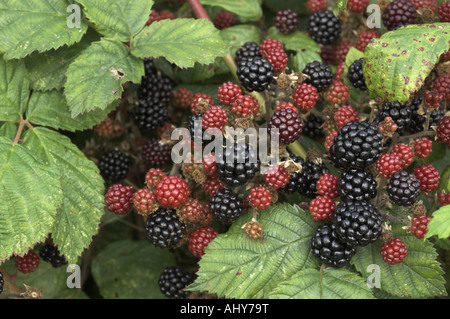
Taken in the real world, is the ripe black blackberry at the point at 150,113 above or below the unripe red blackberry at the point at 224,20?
below

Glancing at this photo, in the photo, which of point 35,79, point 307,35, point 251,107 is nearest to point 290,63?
point 307,35

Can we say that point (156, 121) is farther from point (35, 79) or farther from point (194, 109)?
point (35, 79)

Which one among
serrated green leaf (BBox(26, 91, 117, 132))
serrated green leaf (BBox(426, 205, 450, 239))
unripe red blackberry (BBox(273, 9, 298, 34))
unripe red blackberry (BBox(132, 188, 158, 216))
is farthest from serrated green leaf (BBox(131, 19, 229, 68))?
serrated green leaf (BBox(426, 205, 450, 239))

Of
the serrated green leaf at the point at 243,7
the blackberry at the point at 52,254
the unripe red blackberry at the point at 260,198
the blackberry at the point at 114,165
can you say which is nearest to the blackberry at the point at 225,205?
the unripe red blackberry at the point at 260,198

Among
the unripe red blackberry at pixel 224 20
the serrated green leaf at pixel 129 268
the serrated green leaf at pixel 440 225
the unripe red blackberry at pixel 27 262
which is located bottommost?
the serrated green leaf at pixel 129 268

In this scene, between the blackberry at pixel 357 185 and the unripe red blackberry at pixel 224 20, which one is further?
the unripe red blackberry at pixel 224 20

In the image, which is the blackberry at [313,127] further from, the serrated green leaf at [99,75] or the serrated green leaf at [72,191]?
the serrated green leaf at [72,191]
